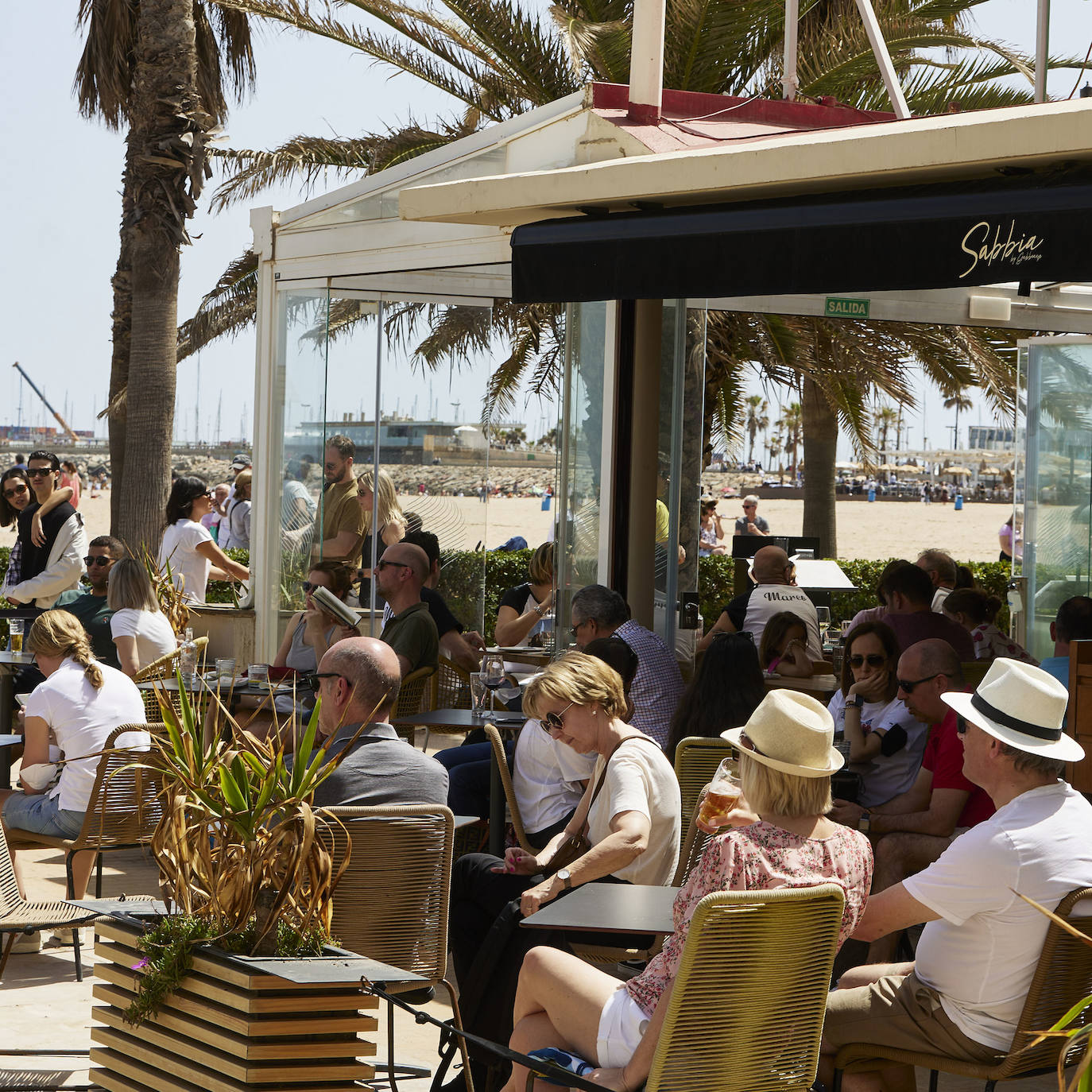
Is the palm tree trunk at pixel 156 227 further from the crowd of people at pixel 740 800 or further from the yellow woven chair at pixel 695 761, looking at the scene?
the yellow woven chair at pixel 695 761

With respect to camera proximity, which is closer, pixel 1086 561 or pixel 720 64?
pixel 1086 561

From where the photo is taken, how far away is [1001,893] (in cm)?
321

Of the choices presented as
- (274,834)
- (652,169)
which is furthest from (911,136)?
(274,834)

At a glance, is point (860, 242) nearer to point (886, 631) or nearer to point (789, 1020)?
point (886, 631)

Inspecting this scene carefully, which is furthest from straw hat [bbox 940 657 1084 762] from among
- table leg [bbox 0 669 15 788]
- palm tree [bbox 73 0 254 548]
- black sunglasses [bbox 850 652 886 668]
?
palm tree [bbox 73 0 254 548]

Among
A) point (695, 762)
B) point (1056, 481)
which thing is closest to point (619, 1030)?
point (695, 762)

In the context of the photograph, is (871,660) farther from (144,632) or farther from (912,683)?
(144,632)

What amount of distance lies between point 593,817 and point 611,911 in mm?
719

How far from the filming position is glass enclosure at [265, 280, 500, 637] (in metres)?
9.74

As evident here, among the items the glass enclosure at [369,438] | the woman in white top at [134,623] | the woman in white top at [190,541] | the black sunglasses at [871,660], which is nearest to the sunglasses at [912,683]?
the black sunglasses at [871,660]

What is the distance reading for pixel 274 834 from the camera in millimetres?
2789

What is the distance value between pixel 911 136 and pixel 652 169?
1.10 m

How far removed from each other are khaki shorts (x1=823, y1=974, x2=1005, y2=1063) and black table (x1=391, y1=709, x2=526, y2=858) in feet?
5.42

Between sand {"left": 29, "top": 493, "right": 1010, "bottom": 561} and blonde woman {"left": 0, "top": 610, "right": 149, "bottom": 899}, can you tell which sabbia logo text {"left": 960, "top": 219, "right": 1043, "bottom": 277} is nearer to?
blonde woman {"left": 0, "top": 610, "right": 149, "bottom": 899}
